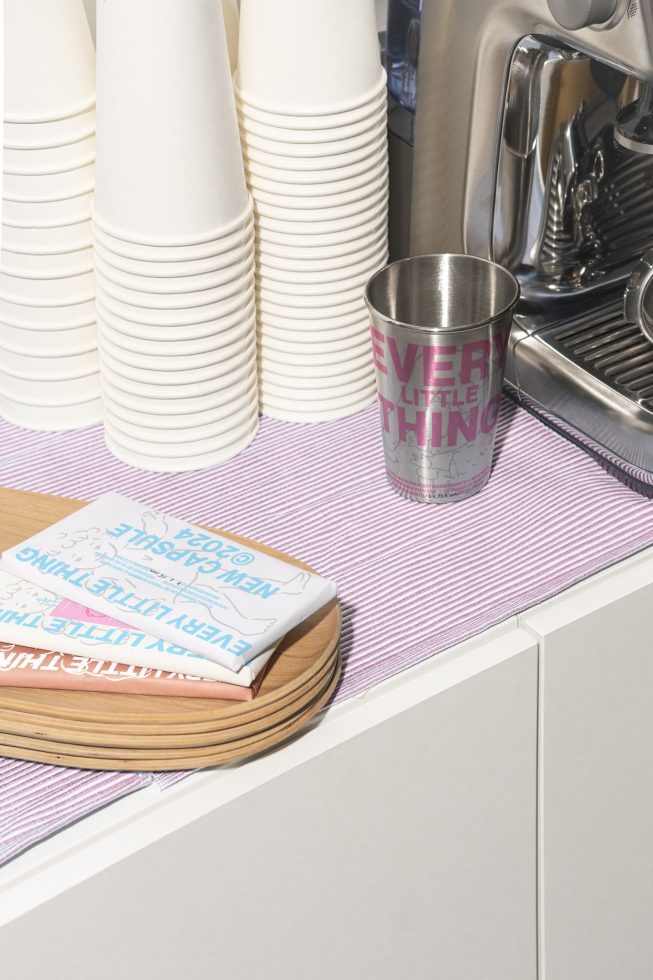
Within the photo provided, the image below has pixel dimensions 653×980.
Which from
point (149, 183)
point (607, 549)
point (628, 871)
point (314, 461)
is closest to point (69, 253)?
point (149, 183)

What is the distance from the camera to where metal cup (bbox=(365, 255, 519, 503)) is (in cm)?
66

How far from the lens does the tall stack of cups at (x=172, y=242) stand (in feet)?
2.08

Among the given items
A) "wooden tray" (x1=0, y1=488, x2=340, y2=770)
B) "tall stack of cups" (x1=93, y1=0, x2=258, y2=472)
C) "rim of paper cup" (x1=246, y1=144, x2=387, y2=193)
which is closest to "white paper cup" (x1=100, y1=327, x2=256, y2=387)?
"tall stack of cups" (x1=93, y1=0, x2=258, y2=472)

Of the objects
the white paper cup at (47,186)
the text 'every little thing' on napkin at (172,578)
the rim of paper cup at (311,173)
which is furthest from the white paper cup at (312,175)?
the text 'every little thing' on napkin at (172,578)

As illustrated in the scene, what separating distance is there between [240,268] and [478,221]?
0.59 ft

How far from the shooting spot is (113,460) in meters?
0.77

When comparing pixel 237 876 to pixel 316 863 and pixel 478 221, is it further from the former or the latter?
pixel 478 221

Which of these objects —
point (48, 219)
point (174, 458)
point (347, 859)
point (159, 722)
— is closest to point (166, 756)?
point (159, 722)

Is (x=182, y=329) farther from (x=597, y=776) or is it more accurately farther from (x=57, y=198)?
(x=597, y=776)

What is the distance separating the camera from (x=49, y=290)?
2.45 feet

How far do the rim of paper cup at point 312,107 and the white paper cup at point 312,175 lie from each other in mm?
31

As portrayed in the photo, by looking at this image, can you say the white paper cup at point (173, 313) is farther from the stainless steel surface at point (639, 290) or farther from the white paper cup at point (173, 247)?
the stainless steel surface at point (639, 290)

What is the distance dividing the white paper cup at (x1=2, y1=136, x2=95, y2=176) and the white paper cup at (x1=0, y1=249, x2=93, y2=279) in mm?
50

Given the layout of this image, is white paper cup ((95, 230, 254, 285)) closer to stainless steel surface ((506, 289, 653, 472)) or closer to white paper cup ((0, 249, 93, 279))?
white paper cup ((0, 249, 93, 279))
